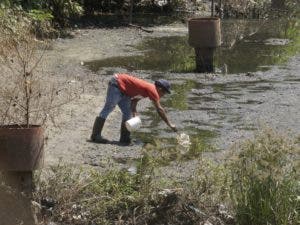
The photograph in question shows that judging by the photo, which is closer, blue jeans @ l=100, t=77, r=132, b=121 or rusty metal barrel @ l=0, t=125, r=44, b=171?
rusty metal barrel @ l=0, t=125, r=44, b=171

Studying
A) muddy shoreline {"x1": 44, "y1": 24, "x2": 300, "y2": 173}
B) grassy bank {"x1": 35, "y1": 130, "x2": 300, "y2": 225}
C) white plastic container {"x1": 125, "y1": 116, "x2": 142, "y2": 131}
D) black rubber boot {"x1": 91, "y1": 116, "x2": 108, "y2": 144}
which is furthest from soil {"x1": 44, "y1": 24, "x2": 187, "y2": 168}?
grassy bank {"x1": 35, "y1": 130, "x2": 300, "y2": 225}

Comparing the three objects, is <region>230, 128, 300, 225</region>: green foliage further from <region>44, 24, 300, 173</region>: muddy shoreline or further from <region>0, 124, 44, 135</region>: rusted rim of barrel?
<region>44, 24, 300, 173</region>: muddy shoreline

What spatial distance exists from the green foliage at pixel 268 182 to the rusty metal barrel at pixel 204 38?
10.7m

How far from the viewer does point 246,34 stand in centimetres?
2450

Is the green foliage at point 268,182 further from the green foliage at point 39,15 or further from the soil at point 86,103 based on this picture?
the green foliage at point 39,15

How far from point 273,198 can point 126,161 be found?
374 cm

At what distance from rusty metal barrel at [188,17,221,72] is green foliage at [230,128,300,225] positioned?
10.7 metres

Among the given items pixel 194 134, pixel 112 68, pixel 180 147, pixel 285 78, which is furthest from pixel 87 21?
pixel 180 147

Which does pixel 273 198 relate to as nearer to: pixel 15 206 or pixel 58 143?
pixel 15 206

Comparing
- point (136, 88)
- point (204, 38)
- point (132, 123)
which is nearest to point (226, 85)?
point (204, 38)

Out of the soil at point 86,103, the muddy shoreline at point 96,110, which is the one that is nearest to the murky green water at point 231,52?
the muddy shoreline at point 96,110

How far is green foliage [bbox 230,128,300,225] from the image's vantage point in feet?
20.1

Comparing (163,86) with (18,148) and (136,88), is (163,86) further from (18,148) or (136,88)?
(18,148)

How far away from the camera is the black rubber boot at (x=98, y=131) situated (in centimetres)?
1068
